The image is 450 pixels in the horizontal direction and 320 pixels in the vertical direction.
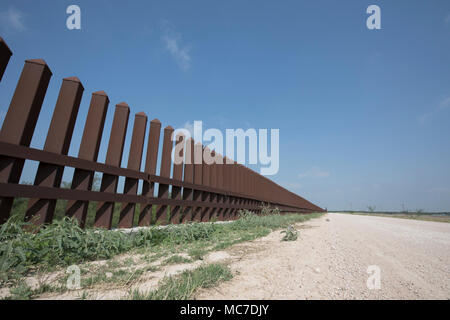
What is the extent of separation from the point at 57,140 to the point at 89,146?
0.39 metres

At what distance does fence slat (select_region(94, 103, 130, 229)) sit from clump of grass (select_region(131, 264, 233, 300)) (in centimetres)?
189

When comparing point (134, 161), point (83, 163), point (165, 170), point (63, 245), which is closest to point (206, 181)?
point (165, 170)

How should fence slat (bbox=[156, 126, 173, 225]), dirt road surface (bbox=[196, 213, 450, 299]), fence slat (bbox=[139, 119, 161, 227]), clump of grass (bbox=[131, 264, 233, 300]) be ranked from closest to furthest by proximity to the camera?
clump of grass (bbox=[131, 264, 233, 300]) < dirt road surface (bbox=[196, 213, 450, 299]) < fence slat (bbox=[139, 119, 161, 227]) < fence slat (bbox=[156, 126, 173, 225])

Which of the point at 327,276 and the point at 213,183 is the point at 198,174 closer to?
the point at 213,183

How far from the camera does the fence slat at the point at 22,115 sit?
2014mm

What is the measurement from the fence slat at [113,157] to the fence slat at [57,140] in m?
0.59

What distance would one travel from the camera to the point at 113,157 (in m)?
3.14

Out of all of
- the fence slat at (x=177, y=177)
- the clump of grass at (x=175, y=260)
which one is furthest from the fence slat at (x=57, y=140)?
the fence slat at (x=177, y=177)

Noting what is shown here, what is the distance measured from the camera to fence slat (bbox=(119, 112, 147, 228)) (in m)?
3.24

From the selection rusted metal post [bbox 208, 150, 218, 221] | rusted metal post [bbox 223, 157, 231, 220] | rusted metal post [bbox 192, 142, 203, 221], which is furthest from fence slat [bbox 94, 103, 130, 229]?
rusted metal post [bbox 223, 157, 231, 220]

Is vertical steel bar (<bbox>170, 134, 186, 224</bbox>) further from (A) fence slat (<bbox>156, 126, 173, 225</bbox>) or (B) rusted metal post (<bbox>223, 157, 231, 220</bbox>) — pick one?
(B) rusted metal post (<bbox>223, 157, 231, 220</bbox>)

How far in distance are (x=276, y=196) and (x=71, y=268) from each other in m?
13.6

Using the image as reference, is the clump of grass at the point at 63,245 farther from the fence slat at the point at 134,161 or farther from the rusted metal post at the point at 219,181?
the rusted metal post at the point at 219,181
